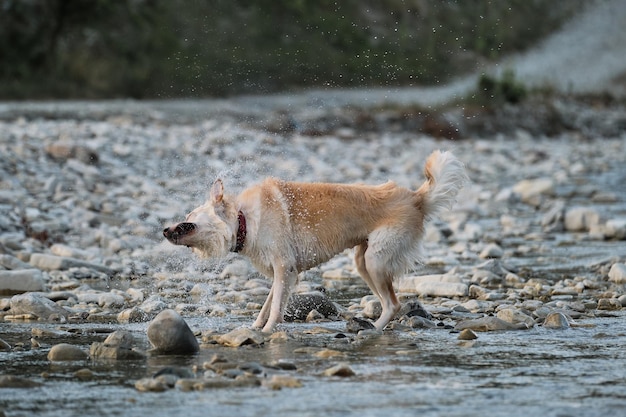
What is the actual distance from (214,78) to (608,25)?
26605 mm

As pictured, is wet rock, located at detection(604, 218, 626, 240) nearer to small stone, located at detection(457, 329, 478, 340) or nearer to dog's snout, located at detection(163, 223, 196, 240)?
small stone, located at detection(457, 329, 478, 340)

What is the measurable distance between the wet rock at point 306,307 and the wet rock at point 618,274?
2851mm

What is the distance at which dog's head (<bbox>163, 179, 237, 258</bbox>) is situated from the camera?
734 cm

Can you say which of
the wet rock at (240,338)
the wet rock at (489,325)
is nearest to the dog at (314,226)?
the wet rock at (489,325)

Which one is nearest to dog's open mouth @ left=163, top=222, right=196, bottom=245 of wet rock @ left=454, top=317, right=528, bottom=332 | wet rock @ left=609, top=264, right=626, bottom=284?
wet rock @ left=454, top=317, right=528, bottom=332

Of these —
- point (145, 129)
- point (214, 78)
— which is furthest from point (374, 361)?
point (214, 78)

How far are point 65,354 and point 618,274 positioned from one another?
5324 mm

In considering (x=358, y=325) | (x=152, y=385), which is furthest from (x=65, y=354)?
(x=358, y=325)

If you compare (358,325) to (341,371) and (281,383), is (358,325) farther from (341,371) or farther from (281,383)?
(281,383)

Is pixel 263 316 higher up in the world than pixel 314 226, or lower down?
lower down

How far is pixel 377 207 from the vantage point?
7.52 meters

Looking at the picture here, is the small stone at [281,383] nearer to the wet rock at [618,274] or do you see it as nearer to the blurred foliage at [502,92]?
the wet rock at [618,274]

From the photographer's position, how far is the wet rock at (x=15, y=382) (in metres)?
5.07

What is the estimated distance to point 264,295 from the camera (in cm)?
883
